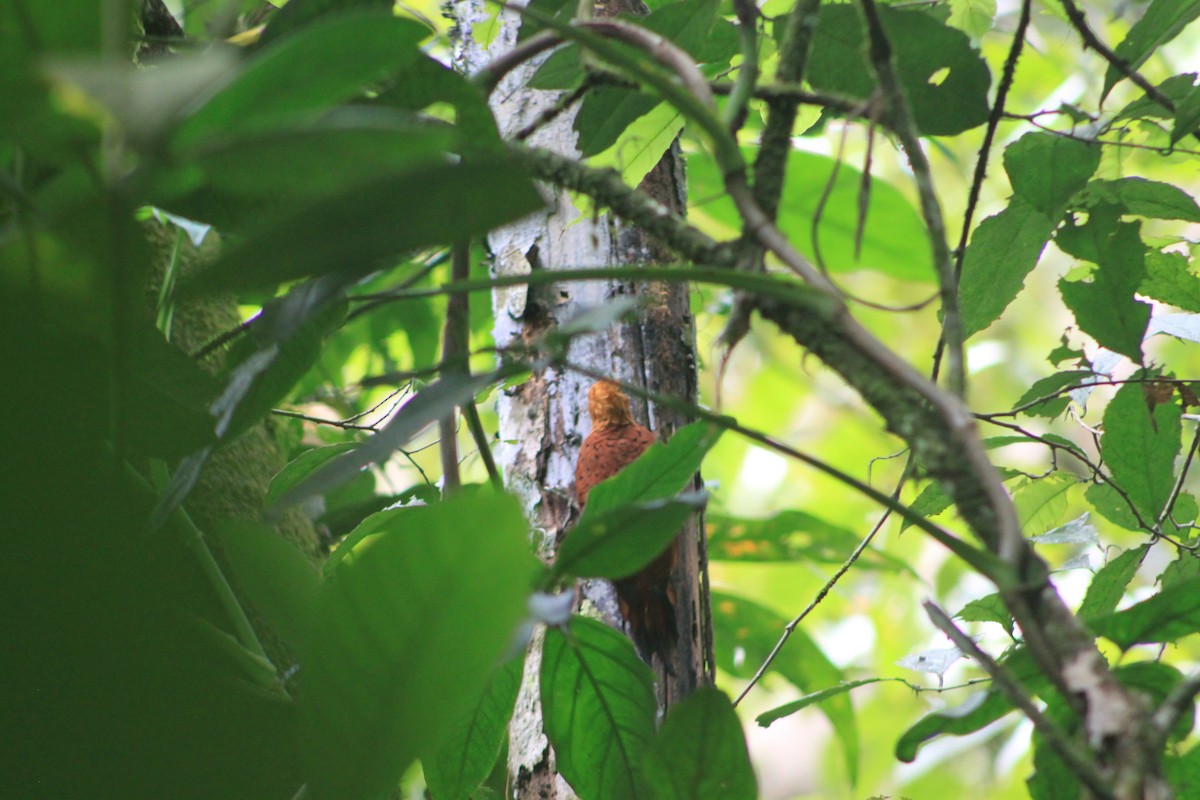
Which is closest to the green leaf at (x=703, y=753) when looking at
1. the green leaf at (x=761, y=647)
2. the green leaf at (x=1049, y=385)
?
the green leaf at (x=1049, y=385)

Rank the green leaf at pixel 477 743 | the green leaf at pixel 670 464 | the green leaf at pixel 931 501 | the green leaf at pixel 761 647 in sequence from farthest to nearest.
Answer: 1. the green leaf at pixel 761 647
2. the green leaf at pixel 931 501
3. the green leaf at pixel 477 743
4. the green leaf at pixel 670 464

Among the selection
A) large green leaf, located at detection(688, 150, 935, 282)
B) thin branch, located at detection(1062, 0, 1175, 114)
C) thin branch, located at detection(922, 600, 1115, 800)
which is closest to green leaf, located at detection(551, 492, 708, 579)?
thin branch, located at detection(922, 600, 1115, 800)

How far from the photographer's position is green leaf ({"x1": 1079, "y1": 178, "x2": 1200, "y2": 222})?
688mm

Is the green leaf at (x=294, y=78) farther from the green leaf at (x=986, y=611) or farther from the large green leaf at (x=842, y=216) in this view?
the large green leaf at (x=842, y=216)

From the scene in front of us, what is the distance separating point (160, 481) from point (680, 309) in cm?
54

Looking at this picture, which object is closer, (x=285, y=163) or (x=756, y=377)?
(x=285, y=163)

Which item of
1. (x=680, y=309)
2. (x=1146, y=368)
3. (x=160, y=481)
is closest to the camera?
(x=160, y=481)

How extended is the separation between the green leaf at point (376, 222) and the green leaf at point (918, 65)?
300 mm

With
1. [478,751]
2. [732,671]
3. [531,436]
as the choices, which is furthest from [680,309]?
[732,671]

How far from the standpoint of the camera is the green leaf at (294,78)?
0.27 metres

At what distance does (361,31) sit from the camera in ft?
0.94

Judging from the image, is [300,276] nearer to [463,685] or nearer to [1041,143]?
[463,685]

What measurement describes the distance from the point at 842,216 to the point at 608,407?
0.98m

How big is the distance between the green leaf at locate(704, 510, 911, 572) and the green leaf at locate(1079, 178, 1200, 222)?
0.81 metres
